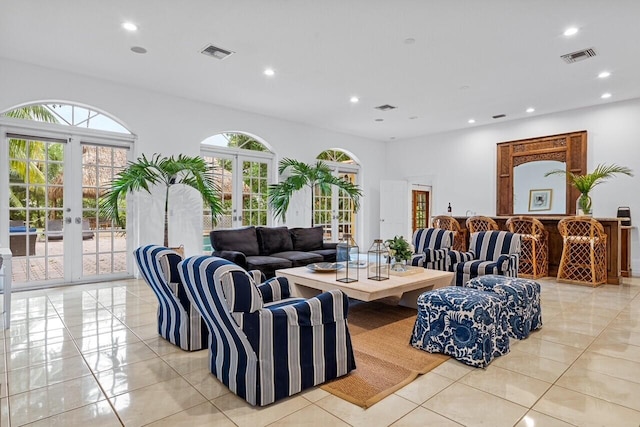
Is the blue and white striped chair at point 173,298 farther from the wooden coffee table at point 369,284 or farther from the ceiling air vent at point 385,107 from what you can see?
the ceiling air vent at point 385,107

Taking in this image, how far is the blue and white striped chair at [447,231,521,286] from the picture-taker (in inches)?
171

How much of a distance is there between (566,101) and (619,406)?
18.1 ft

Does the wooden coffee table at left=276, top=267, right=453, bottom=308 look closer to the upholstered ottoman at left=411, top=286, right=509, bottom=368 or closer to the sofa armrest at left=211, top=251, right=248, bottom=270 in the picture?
the upholstered ottoman at left=411, top=286, right=509, bottom=368

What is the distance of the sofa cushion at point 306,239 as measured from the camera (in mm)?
5875

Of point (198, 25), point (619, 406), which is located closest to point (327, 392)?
point (619, 406)

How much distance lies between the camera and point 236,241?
520 cm

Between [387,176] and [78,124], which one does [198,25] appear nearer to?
[78,124]

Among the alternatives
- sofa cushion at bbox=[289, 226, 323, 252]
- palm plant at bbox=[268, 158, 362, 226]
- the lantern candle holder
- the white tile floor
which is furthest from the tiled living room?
sofa cushion at bbox=[289, 226, 323, 252]

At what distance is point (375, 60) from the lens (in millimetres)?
4531

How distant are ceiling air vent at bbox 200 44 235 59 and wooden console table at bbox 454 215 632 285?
4.98m

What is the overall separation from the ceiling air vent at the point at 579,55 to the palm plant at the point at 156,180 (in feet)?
16.1

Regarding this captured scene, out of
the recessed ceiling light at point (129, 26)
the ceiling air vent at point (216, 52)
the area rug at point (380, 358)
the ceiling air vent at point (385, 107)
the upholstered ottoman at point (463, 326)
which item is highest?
the ceiling air vent at point (385, 107)

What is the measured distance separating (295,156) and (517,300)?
5.30 meters

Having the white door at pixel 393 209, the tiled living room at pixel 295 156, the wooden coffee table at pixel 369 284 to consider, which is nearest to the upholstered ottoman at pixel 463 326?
the tiled living room at pixel 295 156
